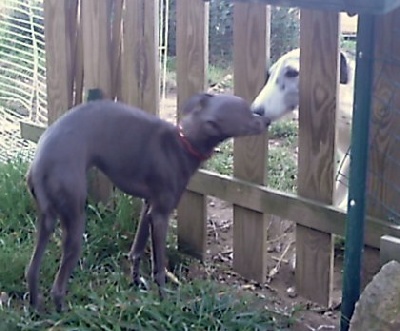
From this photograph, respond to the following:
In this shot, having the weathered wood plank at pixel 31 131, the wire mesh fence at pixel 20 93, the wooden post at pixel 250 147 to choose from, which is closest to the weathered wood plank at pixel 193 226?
the wooden post at pixel 250 147

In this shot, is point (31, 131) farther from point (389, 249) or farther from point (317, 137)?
point (389, 249)

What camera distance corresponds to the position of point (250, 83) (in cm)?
426

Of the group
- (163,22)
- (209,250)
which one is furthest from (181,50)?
(163,22)

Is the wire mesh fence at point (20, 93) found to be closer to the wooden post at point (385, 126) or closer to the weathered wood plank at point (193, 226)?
the weathered wood plank at point (193, 226)

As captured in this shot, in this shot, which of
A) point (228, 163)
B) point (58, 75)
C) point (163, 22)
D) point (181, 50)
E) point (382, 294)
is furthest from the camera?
point (163, 22)

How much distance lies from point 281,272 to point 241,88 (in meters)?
0.97

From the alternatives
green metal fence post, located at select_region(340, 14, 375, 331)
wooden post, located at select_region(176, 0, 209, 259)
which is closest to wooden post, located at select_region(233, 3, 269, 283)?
wooden post, located at select_region(176, 0, 209, 259)

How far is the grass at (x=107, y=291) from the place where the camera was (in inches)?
145

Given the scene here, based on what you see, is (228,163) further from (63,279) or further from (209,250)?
(63,279)

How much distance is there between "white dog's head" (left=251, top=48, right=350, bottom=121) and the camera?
4309 millimetres

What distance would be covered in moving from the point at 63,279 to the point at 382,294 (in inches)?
52.7

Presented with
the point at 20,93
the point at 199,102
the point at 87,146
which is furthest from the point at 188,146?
the point at 20,93

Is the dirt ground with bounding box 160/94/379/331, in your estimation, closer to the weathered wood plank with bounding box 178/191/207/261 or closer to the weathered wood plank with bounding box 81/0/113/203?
the weathered wood plank with bounding box 178/191/207/261

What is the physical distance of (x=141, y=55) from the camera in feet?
15.3
